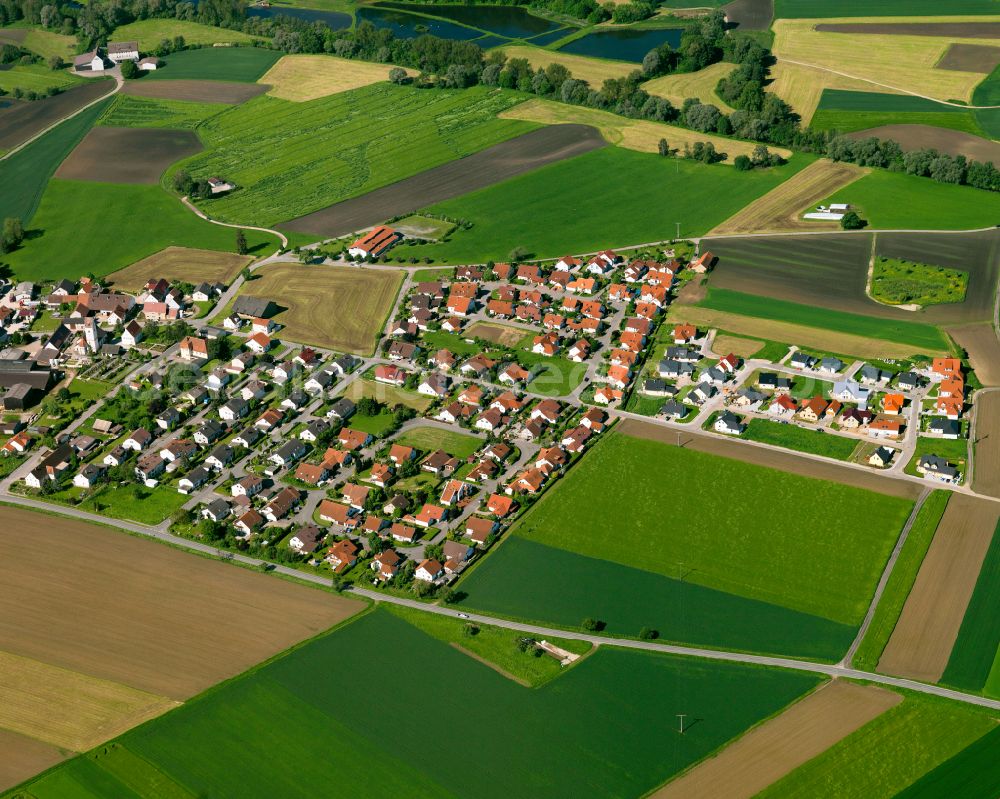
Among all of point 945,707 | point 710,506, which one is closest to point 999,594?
point 945,707

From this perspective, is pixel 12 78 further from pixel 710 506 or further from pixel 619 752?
pixel 619 752

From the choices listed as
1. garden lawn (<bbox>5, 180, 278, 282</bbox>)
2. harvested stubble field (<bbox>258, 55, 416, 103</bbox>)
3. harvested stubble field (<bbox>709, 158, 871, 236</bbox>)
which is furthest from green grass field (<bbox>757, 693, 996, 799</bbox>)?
harvested stubble field (<bbox>258, 55, 416, 103</bbox>)

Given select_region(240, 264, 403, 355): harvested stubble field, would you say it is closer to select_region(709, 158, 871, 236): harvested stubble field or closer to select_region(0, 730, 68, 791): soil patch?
select_region(709, 158, 871, 236): harvested stubble field

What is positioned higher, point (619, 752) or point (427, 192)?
point (427, 192)

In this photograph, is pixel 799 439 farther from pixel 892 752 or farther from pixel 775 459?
pixel 892 752

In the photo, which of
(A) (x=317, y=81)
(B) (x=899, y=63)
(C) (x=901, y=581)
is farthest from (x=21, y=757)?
(B) (x=899, y=63)

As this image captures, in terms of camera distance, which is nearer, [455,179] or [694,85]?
[455,179]

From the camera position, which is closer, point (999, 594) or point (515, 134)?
point (999, 594)
